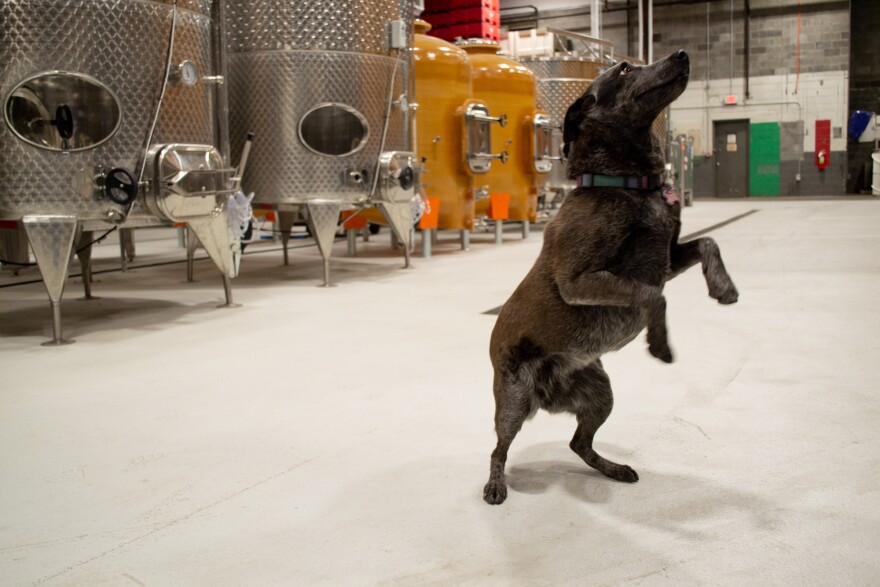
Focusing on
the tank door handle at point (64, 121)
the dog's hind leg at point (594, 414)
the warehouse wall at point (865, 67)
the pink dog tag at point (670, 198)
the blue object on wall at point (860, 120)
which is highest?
the warehouse wall at point (865, 67)

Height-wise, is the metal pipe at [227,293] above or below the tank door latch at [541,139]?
below

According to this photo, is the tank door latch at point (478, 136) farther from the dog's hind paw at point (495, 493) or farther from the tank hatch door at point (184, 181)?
the dog's hind paw at point (495, 493)

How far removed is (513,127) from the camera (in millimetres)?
7984

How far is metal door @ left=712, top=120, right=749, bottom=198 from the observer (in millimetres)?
18094

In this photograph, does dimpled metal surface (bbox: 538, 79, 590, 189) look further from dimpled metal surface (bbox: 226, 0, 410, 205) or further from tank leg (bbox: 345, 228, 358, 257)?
dimpled metal surface (bbox: 226, 0, 410, 205)

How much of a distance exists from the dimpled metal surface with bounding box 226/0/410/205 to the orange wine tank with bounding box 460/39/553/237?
2.84 meters

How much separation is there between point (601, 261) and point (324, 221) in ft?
11.9

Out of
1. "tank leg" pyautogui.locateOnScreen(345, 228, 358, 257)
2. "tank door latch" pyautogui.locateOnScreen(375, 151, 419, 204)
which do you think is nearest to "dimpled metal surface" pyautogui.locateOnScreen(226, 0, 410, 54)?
"tank door latch" pyautogui.locateOnScreen(375, 151, 419, 204)

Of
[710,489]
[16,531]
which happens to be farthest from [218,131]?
[710,489]

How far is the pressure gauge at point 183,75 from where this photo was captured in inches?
149

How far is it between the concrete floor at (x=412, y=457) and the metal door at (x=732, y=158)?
15230 millimetres

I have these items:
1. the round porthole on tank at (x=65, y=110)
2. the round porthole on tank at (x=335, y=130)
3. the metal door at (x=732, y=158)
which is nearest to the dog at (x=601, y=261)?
the round porthole on tank at (x=65, y=110)

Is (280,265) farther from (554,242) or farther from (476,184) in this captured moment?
(554,242)

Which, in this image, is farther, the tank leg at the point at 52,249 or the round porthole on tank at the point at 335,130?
the round porthole on tank at the point at 335,130
